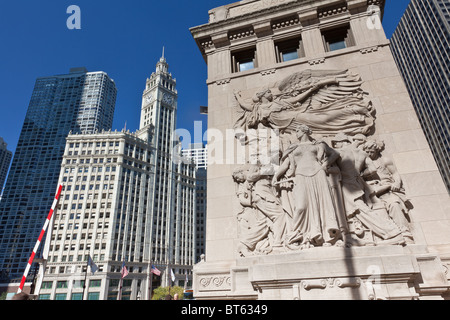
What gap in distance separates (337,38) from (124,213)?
94.2 meters

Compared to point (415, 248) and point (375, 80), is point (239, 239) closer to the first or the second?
point (415, 248)

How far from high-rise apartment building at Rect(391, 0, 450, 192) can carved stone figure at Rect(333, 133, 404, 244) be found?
80.8 meters

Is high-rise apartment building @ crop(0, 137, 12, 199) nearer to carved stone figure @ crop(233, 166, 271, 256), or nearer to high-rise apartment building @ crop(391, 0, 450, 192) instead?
carved stone figure @ crop(233, 166, 271, 256)

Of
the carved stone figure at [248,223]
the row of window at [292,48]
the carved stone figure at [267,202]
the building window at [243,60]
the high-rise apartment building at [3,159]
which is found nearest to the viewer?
the carved stone figure at [267,202]

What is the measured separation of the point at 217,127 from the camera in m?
11.4

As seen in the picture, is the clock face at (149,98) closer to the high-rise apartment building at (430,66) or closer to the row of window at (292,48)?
the high-rise apartment building at (430,66)

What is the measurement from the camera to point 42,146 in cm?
12406

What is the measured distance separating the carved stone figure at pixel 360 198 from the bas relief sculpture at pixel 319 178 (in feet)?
0.08

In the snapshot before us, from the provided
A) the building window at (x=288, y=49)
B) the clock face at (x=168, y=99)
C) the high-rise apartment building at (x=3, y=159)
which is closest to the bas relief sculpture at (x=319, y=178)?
the building window at (x=288, y=49)

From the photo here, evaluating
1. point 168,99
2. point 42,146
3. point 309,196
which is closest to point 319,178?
point 309,196

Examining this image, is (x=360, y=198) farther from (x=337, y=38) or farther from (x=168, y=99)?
(x=168, y=99)

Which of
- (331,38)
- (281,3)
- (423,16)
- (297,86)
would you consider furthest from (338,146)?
(423,16)

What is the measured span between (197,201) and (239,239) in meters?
122

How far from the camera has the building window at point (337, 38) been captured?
11837 millimetres
